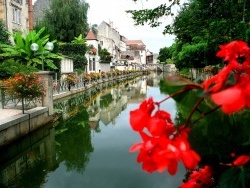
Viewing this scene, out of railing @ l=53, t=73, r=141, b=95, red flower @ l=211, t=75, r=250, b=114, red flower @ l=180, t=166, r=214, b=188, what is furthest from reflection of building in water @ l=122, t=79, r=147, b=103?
red flower @ l=211, t=75, r=250, b=114

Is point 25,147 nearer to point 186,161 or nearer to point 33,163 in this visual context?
point 33,163

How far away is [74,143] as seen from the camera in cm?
909

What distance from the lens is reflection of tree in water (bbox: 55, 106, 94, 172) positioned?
7.41 m

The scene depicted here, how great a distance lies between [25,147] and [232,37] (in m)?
7.75

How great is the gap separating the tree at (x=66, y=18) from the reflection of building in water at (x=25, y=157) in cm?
3009

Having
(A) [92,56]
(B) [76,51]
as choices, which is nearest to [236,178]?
(B) [76,51]

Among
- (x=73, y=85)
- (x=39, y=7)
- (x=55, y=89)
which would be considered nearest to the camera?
(x=55, y=89)

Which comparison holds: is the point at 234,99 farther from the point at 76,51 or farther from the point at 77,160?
the point at 76,51

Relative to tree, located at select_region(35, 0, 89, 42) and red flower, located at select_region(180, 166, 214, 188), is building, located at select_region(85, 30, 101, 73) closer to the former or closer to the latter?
tree, located at select_region(35, 0, 89, 42)

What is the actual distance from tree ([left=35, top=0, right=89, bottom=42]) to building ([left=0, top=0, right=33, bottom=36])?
399cm

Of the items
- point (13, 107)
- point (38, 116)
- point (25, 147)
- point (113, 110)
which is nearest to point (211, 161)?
point (25, 147)

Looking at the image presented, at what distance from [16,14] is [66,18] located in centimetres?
786

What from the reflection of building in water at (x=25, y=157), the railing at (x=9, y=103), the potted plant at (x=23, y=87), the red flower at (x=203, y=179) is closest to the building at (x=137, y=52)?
the railing at (x=9, y=103)

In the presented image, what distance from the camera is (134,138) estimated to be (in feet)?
30.7
